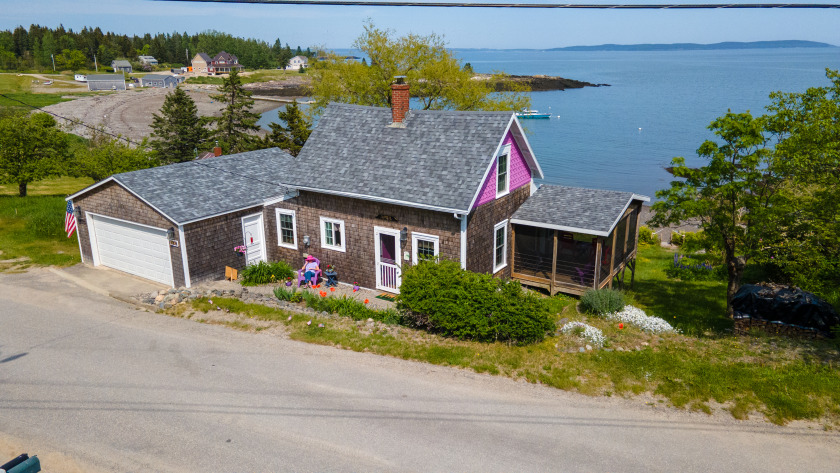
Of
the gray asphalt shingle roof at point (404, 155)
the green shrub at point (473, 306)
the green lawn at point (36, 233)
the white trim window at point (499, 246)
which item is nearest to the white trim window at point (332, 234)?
the gray asphalt shingle roof at point (404, 155)

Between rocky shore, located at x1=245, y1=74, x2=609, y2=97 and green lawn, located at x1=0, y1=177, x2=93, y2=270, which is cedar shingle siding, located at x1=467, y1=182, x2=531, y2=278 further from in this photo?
rocky shore, located at x1=245, y1=74, x2=609, y2=97

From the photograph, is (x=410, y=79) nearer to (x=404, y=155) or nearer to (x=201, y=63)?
(x=404, y=155)

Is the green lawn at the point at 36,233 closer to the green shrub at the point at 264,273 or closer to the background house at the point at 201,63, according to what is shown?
the green shrub at the point at 264,273

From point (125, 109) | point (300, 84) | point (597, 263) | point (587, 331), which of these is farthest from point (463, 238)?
point (300, 84)

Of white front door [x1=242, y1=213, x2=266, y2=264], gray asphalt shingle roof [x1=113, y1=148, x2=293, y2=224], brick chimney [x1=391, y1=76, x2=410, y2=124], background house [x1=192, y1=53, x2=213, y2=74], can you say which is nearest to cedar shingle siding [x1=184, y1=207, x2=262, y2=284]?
white front door [x1=242, y1=213, x2=266, y2=264]

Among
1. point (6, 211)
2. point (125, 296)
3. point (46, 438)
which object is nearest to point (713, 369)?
point (46, 438)

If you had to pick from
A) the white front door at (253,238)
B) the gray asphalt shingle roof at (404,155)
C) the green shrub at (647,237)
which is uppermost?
the gray asphalt shingle roof at (404,155)
